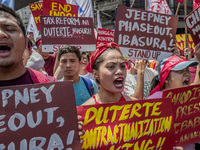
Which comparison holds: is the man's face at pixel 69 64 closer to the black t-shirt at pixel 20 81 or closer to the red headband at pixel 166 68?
the red headband at pixel 166 68

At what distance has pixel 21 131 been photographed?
1.48 metres

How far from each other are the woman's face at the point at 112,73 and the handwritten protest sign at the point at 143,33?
41.7 inches

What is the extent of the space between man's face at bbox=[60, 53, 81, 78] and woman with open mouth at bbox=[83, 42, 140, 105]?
91cm

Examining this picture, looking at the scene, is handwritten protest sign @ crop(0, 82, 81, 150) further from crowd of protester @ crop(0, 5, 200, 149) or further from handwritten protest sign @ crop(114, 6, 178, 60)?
handwritten protest sign @ crop(114, 6, 178, 60)

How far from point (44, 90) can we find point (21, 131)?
0.93ft

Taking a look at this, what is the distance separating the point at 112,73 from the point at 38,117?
2.62 feet

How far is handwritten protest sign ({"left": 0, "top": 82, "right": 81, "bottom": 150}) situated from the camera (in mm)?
1462

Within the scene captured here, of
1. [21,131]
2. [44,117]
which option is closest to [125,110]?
[44,117]

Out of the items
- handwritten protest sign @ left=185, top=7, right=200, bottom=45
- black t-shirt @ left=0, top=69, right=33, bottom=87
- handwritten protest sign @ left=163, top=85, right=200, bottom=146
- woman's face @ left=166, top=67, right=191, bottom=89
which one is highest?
handwritten protest sign @ left=185, top=7, right=200, bottom=45

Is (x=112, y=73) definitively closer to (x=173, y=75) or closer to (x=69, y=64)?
(x=173, y=75)

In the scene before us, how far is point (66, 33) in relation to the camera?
4234 millimetres

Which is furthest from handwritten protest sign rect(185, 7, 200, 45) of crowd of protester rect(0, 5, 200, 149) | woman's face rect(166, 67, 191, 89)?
woman's face rect(166, 67, 191, 89)

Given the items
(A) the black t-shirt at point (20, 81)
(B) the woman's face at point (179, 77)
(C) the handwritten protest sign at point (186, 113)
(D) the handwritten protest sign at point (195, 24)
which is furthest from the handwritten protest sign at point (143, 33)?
(A) the black t-shirt at point (20, 81)

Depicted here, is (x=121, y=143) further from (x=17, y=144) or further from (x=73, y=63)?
(x=73, y=63)
